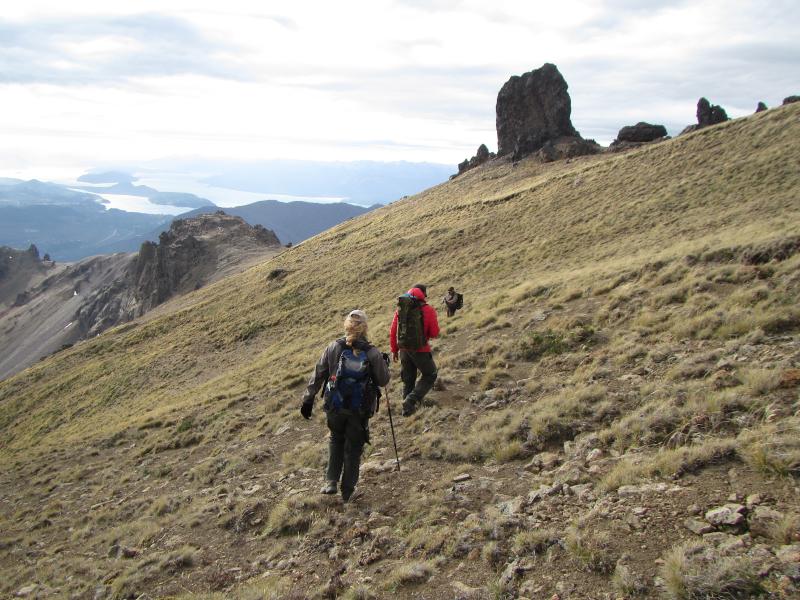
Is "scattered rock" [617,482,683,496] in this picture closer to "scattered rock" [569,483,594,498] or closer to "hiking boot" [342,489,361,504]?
"scattered rock" [569,483,594,498]

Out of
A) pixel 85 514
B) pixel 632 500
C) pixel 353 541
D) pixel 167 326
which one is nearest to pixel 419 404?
pixel 353 541

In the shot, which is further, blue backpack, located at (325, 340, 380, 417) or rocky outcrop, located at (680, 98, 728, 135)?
rocky outcrop, located at (680, 98, 728, 135)

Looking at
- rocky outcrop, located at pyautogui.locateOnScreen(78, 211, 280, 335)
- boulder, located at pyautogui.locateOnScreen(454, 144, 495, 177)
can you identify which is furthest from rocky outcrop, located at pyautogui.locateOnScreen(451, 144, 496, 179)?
rocky outcrop, located at pyautogui.locateOnScreen(78, 211, 280, 335)

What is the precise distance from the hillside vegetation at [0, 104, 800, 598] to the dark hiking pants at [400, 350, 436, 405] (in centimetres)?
39

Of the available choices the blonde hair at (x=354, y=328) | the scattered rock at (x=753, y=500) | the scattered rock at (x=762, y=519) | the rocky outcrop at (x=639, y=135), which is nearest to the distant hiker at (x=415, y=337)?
the blonde hair at (x=354, y=328)

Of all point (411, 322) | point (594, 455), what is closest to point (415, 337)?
point (411, 322)

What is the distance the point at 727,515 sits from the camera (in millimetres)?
4520

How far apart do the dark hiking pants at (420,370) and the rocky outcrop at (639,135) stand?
198 feet

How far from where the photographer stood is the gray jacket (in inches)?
280

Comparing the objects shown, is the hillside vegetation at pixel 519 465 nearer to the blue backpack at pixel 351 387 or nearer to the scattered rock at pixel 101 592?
the scattered rock at pixel 101 592

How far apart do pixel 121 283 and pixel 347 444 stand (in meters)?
147

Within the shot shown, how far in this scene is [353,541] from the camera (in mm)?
6348

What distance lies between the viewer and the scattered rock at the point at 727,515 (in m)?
4.45

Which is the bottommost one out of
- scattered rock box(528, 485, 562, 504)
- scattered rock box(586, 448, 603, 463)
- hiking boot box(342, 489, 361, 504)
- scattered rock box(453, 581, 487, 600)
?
hiking boot box(342, 489, 361, 504)
